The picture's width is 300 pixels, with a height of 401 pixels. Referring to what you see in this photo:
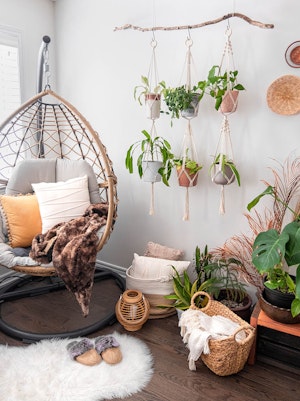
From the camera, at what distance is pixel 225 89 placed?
2080 mm

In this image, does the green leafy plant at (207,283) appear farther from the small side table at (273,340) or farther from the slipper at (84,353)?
the slipper at (84,353)

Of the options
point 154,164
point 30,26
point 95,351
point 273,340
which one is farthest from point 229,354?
point 30,26

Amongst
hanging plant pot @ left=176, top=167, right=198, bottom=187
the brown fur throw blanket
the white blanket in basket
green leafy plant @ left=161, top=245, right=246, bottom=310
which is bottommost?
the white blanket in basket

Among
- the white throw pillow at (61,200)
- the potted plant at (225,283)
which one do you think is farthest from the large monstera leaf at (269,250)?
the white throw pillow at (61,200)

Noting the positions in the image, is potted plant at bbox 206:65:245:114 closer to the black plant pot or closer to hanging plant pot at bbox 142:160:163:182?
hanging plant pot at bbox 142:160:163:182

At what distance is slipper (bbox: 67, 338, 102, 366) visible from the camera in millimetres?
1896

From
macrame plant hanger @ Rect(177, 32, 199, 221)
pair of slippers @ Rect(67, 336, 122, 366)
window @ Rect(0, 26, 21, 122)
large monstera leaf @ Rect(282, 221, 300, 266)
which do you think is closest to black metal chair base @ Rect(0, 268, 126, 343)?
pair of slippers @ Rect(67, 336, 122, 366)

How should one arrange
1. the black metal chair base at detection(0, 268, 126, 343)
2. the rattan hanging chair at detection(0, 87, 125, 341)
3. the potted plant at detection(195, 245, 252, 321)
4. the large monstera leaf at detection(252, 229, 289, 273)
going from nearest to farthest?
the large monstera leaf at detection(252, 229, 289, 273) → the black metal chair base at detection(0, 268, 126, 343) → the potted plant at detection(195, 245, 252, 321) → the rattan hanging chair at detection(0, 87, 125, 341)

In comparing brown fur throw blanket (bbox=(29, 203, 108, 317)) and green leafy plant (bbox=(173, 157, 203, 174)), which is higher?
green leafy plant (bbox=(173, 157, 203, 174))

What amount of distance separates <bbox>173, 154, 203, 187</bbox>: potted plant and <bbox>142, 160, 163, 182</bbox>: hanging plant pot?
128mm

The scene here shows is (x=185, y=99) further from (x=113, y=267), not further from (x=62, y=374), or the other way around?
(x=62, y=374)

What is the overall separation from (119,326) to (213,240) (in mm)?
890

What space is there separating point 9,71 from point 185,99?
157 centimetres

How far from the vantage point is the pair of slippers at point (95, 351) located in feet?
6.23
